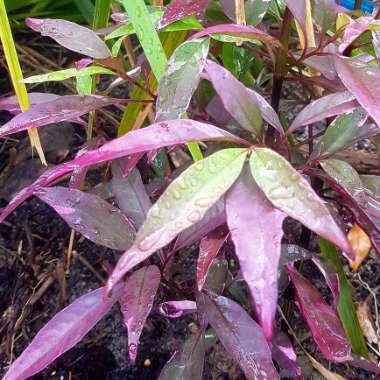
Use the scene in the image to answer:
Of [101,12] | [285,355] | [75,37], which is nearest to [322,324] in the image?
[285,355]

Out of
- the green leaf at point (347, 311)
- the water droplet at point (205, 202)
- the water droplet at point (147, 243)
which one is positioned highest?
the water droplet at point (205, 202)

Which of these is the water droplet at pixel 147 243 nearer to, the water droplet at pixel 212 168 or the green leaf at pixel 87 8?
the water droplet at pixel 212 168

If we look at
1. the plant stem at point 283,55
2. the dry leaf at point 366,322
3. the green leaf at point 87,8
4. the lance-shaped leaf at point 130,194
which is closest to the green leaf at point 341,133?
the plant stem at point 283,55

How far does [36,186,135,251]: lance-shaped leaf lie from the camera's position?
0.65 metres

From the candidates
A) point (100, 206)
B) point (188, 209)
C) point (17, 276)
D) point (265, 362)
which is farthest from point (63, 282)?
point (188, 209)

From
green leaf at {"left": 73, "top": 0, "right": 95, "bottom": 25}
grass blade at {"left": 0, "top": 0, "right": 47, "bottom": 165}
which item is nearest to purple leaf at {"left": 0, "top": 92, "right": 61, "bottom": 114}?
grass blade at {"left": 0, "top": 0, "right": 47, "bottom": 165}

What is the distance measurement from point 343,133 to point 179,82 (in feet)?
0.62

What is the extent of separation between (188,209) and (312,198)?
90mm

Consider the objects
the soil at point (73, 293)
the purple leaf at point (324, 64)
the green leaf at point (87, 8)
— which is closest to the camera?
the purple leaf at point (324, 64)

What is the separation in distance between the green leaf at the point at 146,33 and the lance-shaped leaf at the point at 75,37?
5cm

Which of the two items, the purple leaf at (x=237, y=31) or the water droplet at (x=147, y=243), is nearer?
the water droplet at (x=147, y=243)

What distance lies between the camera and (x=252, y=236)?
16.7 inches

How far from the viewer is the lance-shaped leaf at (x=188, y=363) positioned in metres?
0.68

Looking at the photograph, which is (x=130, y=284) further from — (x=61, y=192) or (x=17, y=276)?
(x=17, y=276)
